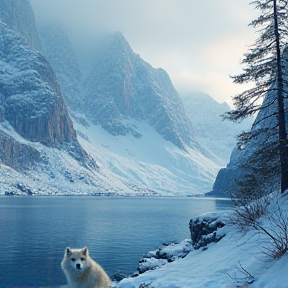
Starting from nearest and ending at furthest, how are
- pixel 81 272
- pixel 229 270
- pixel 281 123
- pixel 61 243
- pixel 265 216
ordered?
pixel 81 272 → pixel 229 270 → pixel 265 216 → pixel 281 123 → pixel 61 243

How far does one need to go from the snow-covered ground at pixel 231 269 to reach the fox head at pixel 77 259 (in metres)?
3.42

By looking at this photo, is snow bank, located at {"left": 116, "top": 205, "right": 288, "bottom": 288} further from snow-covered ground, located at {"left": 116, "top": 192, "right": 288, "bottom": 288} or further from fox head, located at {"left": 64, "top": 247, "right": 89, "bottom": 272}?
fox head, located at {"left": 64, "top": 247, "right": 89, "bottom": 272}

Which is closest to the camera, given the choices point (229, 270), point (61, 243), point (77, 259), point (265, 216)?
point (77, 259)

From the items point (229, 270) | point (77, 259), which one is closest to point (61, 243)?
point (229, 270)

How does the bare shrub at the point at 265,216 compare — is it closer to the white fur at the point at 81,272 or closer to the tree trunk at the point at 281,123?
the tree trunk at the point at 281,123

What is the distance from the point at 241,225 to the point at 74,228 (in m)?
48.1

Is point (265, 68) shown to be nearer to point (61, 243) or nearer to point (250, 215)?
point (250, 215)

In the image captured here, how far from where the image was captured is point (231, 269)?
13.5 metres

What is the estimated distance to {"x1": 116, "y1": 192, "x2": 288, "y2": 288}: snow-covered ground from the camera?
11820mm

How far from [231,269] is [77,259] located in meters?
5.92

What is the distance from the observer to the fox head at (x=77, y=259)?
33.9 ft

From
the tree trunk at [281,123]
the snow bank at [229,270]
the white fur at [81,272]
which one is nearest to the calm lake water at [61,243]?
the tree trunk at [281,123]

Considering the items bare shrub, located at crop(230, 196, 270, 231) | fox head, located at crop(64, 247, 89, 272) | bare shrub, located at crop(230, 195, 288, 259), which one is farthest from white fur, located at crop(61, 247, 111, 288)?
bare shrub, located at crop(230, 196, 270, 231)

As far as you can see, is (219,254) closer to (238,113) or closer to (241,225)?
(241,225)
